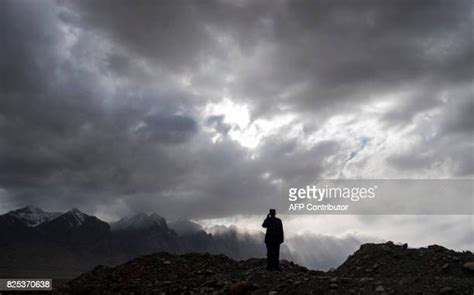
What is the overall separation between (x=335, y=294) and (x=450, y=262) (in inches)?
310

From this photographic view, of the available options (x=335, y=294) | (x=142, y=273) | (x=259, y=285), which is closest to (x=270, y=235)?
(x=259, y=285)

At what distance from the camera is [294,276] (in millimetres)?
21859

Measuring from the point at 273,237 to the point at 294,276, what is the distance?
9.51 feet

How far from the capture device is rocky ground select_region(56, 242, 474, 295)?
1906cm

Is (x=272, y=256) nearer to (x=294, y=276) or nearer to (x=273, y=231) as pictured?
(x=273, y=231)

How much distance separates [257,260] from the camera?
99.0ft

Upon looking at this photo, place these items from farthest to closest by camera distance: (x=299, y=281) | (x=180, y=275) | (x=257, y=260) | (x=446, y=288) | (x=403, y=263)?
1. (x=257, y=260)
2. (x=180, y=275)
3. (x=403, y=263)
4. (x=299, y=281)
5. (x=446, y=288)

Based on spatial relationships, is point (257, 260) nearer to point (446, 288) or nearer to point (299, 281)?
point (299, 281)

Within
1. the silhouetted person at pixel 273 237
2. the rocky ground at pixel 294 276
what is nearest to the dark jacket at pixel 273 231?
the silhouetted person at pixel 273 237

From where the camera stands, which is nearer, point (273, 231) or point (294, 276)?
point (294, 276)

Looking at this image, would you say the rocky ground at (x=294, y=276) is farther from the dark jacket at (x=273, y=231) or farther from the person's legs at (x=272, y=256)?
the dark jacket at (x=273, y=231)

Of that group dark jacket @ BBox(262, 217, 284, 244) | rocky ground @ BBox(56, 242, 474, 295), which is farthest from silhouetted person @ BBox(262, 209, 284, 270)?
Result: rocky ground @ BBox(56, 242, 474, 295)

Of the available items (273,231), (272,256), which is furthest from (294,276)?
(273,231)

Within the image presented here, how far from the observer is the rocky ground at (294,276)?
62.5ft
